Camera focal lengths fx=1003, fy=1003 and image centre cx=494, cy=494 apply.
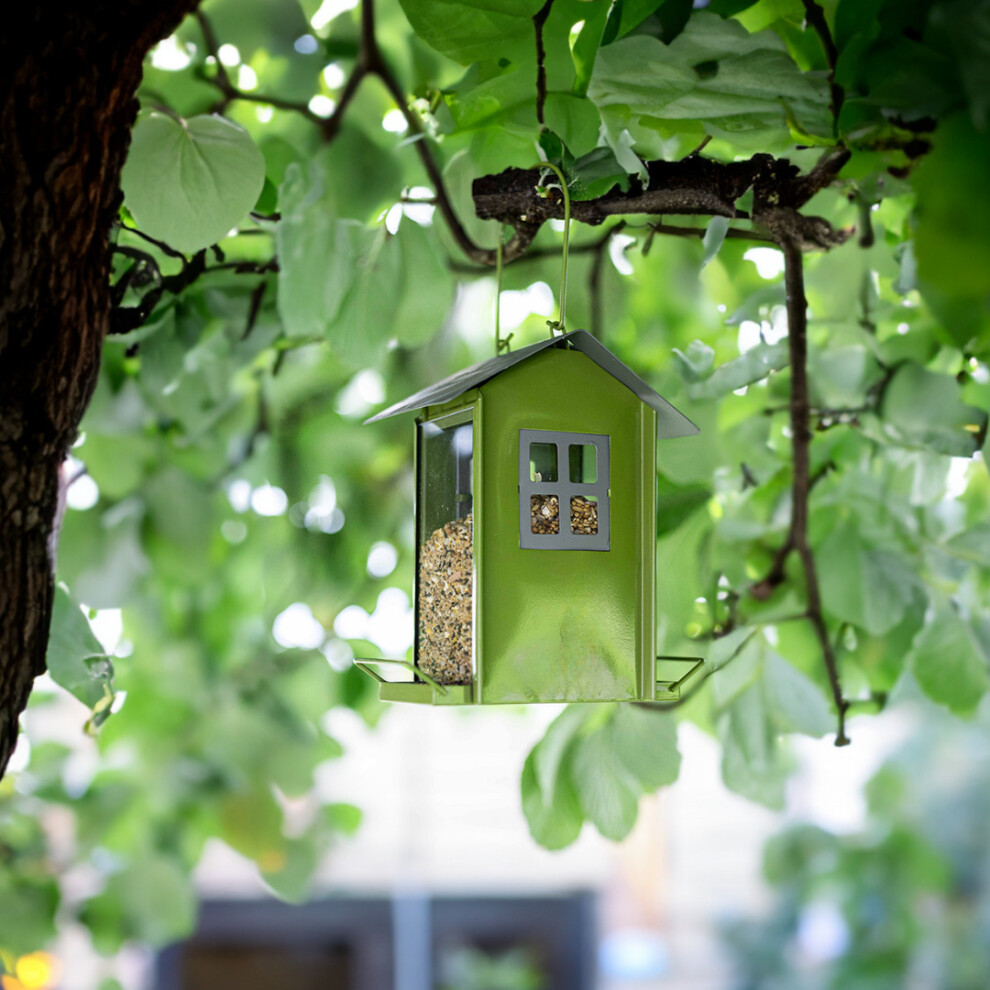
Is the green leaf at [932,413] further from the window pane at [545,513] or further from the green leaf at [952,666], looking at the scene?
the window pane at [545,513]

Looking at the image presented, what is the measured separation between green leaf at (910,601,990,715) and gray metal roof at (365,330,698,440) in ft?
0.74

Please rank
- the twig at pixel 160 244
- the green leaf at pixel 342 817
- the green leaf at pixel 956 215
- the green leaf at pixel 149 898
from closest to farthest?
1. the green leaf at pixel 956 215
2. the twig at pixel 160 244
3. the green leaf at pixel 149 898
4. the green leaf at pixel 342 817

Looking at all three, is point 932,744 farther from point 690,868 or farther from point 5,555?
point 5,555

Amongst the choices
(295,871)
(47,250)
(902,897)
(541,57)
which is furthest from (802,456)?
(902,897)

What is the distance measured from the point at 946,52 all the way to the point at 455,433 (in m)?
0.23

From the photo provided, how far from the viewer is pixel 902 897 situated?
253 cm

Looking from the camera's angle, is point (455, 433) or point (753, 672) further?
point (753, 672)

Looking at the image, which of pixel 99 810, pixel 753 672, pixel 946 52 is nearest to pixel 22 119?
pixel 946 52

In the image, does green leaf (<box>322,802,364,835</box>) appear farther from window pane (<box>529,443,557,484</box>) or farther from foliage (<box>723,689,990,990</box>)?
foliage (<box>723,689,990,990</box>)

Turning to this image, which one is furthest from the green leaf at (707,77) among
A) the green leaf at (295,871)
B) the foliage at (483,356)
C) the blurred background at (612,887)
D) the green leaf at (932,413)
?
the blurred background at (612,887)

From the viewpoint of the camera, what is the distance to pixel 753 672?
0.58m

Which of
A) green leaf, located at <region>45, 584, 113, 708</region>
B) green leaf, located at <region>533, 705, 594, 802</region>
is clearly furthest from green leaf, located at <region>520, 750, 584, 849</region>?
green leaf, located at <region>45, 584, 113, 708</region>

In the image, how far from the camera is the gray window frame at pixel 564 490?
0.39 metres

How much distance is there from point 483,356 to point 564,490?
468 mm
